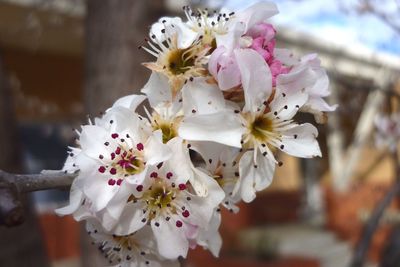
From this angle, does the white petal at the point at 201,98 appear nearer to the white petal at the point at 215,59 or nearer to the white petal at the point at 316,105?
the white petal at the point at 215,59

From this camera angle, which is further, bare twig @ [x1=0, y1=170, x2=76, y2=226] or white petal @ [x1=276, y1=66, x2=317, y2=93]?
white petal @ [x1=276, y1=66, x2=317, y2=93]

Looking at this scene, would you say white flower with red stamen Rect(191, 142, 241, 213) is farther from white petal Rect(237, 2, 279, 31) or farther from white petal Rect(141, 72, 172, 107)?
white petal Rect(237, 2, 279, 31)

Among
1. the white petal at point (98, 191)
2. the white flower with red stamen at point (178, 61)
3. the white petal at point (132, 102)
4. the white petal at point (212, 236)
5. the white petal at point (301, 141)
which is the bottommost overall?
the white petal at point (212, 236)

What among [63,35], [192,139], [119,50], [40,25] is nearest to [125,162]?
[192,139]

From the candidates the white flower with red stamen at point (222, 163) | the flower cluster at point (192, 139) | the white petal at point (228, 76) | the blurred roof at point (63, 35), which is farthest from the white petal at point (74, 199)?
the blurred roof at point (63, 35)

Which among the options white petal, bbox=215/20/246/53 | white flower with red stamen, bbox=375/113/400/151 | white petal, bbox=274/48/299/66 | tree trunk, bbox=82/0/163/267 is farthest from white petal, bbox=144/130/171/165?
white flower with red stamen, bbox=375/113/400/151

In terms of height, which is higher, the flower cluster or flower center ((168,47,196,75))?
flower center ((168,47,196,75))

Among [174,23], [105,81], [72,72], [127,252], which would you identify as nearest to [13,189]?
[127,252]
